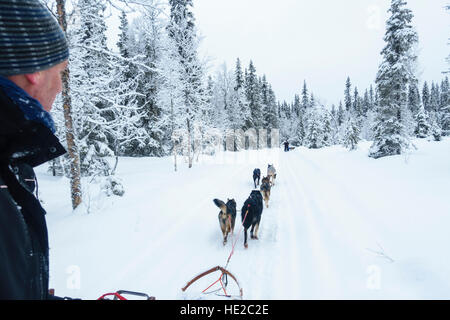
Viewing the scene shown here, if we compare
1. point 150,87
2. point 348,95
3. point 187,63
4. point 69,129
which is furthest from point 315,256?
point 348,95

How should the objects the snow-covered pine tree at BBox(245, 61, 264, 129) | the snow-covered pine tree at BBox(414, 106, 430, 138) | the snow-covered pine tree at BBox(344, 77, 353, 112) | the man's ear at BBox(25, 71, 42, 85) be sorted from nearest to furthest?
the man's ear at BBox(25, 71, 42, 85), the snow-covered pine tree at BBox(414, 106, 430, 138), the snow-covered pine tree at BBox(245, 61, 264, 129), the snow-covered pine tree at BBox(344, 77, 353, 112)

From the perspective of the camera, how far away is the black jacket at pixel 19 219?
0.69 meters

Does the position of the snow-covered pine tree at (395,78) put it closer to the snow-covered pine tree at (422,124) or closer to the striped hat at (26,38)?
the striped hat at (26,38)

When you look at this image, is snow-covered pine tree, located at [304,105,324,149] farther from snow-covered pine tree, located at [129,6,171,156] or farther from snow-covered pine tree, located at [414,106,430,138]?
snow-covered pine tree, located at [129,6,171,156]

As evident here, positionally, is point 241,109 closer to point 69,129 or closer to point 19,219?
point 69,129

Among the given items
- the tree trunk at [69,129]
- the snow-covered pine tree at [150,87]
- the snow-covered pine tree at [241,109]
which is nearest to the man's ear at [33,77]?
the tree trunk at [69,129]

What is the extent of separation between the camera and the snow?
3.41 metres

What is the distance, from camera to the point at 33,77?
3.00 feet

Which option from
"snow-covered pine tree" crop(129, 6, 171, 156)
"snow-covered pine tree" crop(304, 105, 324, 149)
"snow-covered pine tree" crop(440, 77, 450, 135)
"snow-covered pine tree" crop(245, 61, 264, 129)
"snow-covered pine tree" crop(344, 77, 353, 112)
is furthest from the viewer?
"snow-covered pine tree" crop(344, 77, 353, 112)

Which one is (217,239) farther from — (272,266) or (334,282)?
(334,282)

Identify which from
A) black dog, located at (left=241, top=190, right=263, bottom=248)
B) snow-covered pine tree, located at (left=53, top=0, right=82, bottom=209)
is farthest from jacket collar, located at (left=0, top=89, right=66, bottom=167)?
snow-covered pine tree, located at (left=53, top=0, right=82, bottom=209)

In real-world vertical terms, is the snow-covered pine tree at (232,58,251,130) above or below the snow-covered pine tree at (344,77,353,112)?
below

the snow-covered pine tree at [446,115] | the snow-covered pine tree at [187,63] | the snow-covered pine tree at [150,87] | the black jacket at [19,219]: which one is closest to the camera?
the black jacket at [19,219]

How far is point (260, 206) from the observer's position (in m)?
5.40
